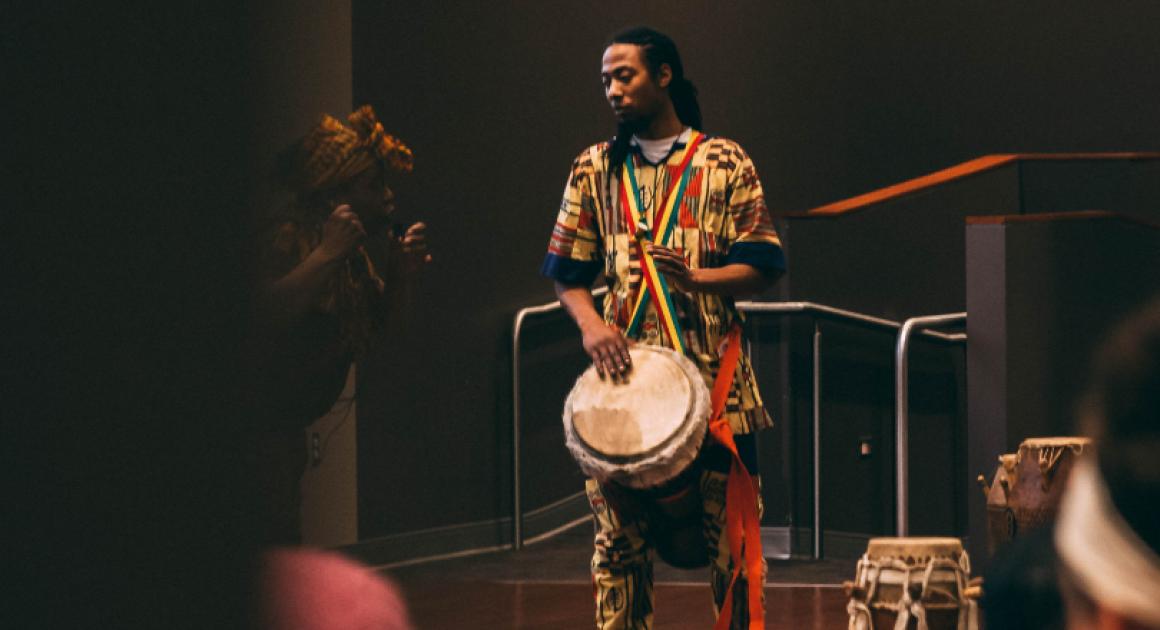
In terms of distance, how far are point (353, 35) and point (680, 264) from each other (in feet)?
10.8

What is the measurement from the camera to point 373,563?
6336 millimetres

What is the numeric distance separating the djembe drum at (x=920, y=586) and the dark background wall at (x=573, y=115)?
2771 millimetres

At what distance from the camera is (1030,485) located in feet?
15.1

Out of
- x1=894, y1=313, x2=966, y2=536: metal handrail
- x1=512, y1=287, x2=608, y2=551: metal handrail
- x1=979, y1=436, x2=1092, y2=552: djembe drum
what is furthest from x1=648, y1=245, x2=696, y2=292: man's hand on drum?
x1=512, y1=287, x2=608, y2=551: metal handrail

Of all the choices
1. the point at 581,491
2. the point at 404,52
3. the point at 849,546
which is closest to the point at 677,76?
the point at 404,52

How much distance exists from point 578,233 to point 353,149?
4.69 ft

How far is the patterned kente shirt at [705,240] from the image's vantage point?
127 inches

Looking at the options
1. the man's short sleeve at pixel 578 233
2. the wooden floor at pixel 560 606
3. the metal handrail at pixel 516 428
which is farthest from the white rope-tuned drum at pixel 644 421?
the metal handrail at pixel 516 428

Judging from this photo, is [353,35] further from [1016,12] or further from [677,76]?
[1016,12]

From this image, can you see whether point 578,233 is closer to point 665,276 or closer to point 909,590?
point 665,276

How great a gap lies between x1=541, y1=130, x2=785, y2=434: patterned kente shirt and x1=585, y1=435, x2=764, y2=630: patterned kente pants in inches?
4.0

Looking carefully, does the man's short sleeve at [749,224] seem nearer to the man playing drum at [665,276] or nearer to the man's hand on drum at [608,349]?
the man playing drum at [665,276]

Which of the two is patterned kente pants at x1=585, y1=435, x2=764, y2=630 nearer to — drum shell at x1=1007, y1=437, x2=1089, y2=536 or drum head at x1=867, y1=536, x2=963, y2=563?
drum head at x1=867, y1=536, x2=963, y2=563

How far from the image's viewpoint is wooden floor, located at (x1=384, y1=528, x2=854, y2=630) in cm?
520
